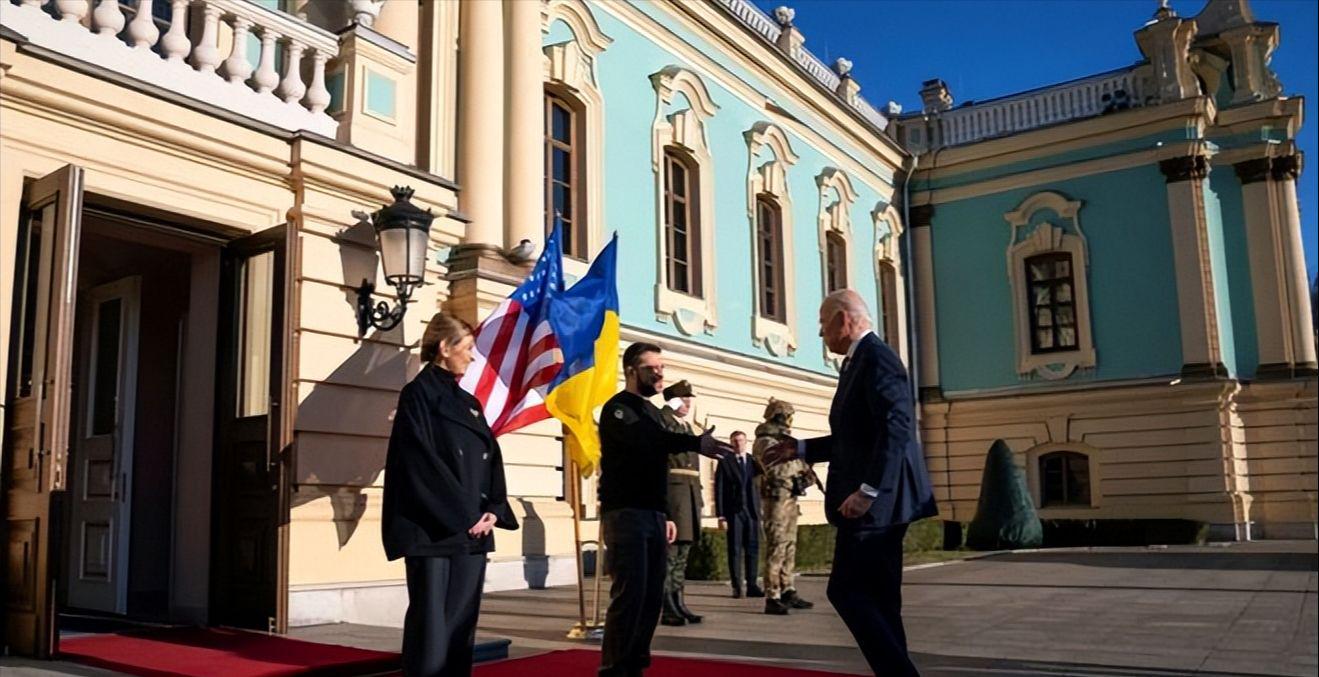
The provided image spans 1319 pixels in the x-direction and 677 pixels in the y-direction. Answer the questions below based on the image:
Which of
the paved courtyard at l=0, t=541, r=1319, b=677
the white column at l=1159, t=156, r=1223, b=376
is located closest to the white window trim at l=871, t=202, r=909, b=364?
the white column at l=1159, t=156, r=1223, b=376

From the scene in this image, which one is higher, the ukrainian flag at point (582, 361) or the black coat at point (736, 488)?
the ukrainian flag at point (582, 361)

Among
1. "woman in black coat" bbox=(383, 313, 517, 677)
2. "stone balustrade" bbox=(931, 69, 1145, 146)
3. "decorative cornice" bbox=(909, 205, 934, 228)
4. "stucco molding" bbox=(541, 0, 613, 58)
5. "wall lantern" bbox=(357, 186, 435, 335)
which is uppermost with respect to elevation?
"stone balustrade" bbox=(931, 69, 1145, 146)

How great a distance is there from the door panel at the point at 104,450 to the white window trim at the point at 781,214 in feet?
34.4

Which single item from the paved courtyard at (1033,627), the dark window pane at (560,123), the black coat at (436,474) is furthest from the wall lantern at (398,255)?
the dark window pane at (560,123)

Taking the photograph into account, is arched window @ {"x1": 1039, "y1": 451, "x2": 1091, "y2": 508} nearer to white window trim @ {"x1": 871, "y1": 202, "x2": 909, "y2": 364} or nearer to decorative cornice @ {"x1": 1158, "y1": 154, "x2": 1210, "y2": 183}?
white window trim @ {"x1": 871, "y1": 202, "x2": 909, "y2": 364}

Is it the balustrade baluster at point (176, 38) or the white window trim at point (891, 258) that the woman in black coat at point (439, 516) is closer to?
the balustrade baluster at point (176, 38)

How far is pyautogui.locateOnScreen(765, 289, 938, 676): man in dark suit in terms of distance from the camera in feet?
14.0

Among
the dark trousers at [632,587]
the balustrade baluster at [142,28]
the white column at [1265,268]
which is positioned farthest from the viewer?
the white column at [1265,268]

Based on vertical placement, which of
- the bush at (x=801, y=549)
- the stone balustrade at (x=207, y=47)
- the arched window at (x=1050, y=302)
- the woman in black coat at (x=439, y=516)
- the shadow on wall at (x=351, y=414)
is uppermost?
the arched window at (x=1050, y=302)

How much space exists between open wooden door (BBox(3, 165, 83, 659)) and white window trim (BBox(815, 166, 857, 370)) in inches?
584

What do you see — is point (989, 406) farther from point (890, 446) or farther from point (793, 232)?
point (890, 446)

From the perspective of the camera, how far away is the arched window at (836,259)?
2094 centimetres

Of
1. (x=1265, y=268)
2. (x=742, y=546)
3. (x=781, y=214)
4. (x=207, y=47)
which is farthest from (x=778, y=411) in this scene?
(x=1265, y=268)

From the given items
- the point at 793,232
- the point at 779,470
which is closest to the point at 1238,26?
the point at 793,232
